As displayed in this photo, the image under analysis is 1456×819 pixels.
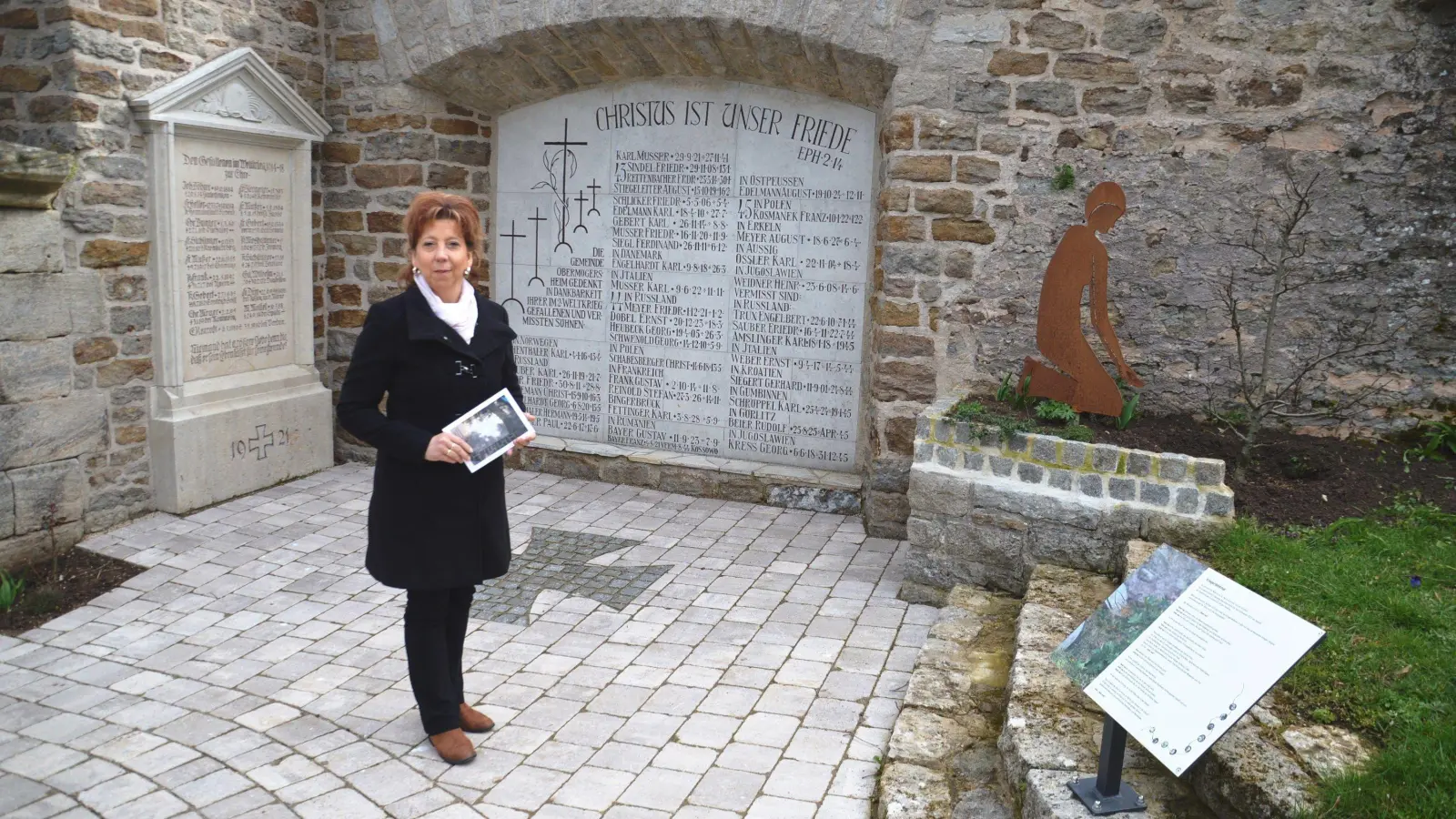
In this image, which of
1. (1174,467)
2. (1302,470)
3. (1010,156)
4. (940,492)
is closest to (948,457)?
(940,492)

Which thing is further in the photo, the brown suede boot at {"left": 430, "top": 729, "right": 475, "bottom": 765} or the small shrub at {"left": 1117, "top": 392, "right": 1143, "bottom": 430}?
the small shrub at {"left": 1117, "top": 392, "right": 1143, "bottom": 430}

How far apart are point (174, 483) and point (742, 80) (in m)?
4.11

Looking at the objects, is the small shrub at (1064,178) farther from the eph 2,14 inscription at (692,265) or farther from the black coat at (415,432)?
the black coat at (415,432)

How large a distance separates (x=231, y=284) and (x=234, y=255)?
17cm

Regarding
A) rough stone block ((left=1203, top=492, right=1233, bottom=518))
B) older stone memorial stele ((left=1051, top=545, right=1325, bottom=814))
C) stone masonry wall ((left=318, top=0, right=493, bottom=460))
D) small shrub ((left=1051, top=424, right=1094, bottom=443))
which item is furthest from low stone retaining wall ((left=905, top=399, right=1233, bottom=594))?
stone masonry wall ((left=318, top=0, right=493, bottom=460))

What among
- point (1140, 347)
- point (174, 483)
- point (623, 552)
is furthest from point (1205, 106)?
point (174, 483)

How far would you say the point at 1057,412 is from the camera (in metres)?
5.04

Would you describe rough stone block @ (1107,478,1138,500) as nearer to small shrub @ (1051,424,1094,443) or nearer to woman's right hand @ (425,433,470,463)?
small shrub @ (1051,424,1094,443)

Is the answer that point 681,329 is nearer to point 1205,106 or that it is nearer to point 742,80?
point 742,80

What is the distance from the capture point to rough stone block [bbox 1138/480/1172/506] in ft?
14.5

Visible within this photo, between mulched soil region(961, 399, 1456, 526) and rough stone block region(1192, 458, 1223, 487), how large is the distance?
362mm

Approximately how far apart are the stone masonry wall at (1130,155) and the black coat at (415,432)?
3243 millimetres

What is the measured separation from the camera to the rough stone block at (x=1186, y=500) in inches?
172

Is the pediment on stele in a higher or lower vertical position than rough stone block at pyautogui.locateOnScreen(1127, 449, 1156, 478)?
higher
